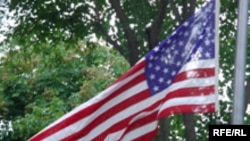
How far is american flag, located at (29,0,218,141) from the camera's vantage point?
756 cm

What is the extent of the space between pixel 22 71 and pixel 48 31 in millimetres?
12992

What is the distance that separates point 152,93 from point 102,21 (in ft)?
16.2

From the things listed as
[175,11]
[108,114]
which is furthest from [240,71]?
[175,11]

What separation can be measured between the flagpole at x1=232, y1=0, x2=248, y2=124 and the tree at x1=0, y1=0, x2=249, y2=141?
13.7ft

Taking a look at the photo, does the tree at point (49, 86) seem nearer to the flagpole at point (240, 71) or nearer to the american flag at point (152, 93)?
the american flag at point (152, 93)

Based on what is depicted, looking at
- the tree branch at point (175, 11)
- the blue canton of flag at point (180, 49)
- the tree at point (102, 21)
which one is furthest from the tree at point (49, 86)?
the blue canton of flag at point (180, 49)

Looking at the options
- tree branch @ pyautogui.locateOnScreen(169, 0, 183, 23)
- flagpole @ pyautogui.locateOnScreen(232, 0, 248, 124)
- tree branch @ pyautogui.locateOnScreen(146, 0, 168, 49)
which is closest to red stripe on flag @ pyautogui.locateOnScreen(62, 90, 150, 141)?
flagpole @ pyautogui.locateOnScreen(232, 0, 248, 124)

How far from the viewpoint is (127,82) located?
777 cm

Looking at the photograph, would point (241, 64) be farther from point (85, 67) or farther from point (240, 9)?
point (85, 67)

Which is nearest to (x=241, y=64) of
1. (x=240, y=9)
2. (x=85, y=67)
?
→ (x=240, y=9)

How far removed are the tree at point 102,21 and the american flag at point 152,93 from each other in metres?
3.42

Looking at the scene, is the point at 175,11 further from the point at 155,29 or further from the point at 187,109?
the point at 187,109

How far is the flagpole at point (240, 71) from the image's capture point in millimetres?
6805

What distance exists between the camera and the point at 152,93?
25.6 ft
